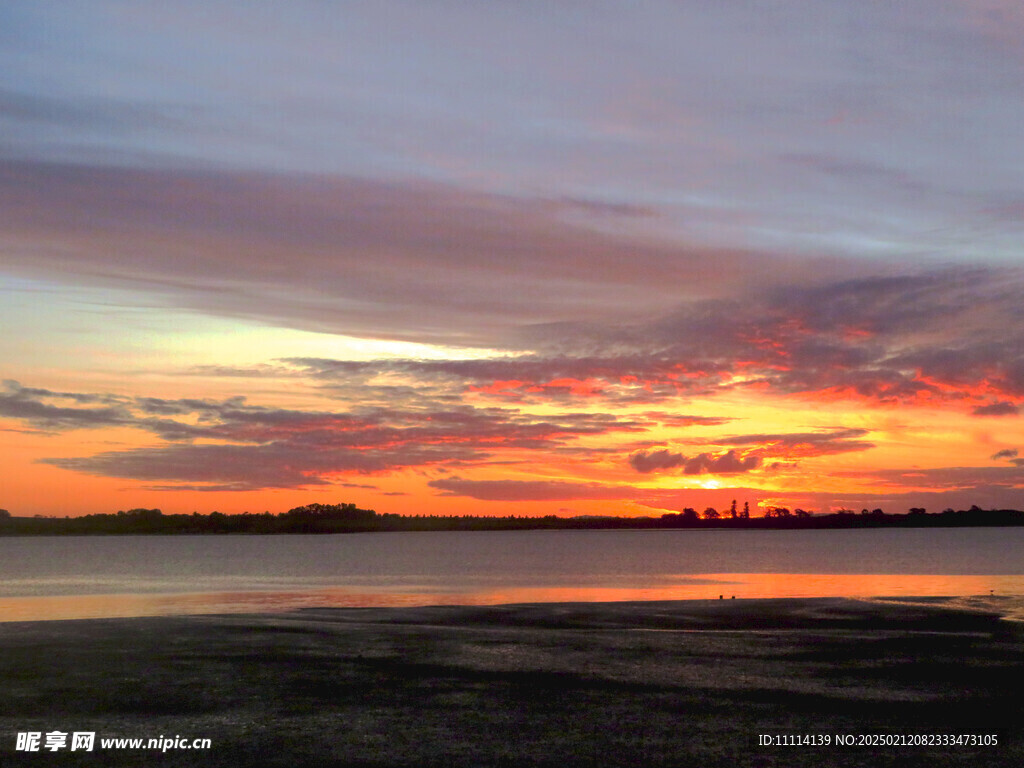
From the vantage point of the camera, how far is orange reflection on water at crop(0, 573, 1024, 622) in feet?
181

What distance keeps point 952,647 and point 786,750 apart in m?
16.6

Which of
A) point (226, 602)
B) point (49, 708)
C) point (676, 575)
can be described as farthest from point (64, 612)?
point (676, 575)

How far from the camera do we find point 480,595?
6762cm

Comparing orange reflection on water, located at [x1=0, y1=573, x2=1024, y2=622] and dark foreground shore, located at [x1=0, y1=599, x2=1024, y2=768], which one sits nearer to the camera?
dark foreground shore, located at [x1=0, y1=599, x2=1024, y2=768]

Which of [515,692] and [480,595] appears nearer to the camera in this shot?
[515,692]

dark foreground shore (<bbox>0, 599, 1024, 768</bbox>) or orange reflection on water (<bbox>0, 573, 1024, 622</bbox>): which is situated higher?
dark foreground shore (<bbox>0, 599, 1024, 768</bbox>)

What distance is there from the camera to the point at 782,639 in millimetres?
33531

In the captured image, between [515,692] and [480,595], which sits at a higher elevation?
[515,692]

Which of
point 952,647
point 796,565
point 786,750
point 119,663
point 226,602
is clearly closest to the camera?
point 786,750

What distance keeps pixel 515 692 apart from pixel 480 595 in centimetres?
4547

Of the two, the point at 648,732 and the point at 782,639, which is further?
the point at 782,639

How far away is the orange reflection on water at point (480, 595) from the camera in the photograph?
2178 inches

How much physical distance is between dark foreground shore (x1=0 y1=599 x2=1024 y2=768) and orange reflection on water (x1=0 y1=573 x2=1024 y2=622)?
57.7ft

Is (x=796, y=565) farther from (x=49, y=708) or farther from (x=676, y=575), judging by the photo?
(x=49, y=708)
